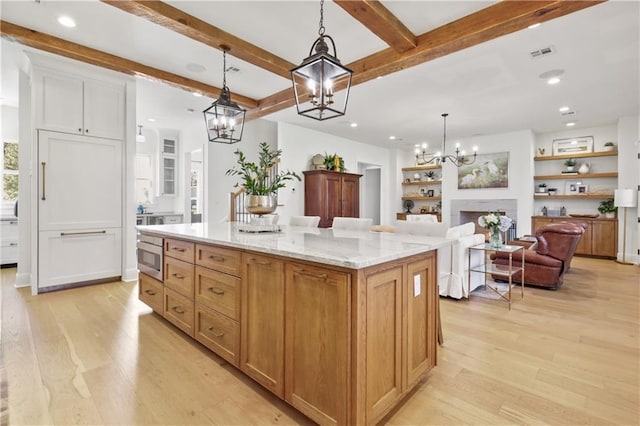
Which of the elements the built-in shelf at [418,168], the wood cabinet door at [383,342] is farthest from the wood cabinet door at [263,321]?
the built-in shelf at [418,168]

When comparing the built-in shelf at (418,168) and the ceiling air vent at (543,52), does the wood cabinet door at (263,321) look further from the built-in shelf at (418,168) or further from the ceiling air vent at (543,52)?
the built-in shelf at (418,168)

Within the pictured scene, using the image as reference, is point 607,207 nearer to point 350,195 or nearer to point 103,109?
point 350,195

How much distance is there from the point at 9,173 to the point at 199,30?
520 centimetres

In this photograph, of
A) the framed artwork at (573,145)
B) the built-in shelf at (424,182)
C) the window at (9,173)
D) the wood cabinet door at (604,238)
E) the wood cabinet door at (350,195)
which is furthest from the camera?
the built-in shelf at (424,182)

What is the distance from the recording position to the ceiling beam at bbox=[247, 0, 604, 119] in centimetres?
→ 251

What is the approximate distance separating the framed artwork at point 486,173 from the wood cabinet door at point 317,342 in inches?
284

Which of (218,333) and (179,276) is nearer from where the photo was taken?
(218,333)

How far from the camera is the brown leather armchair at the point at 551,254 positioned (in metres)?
3.92

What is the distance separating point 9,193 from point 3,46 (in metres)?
3.30

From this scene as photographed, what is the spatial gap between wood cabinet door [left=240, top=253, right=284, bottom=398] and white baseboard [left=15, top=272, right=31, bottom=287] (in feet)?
13.2

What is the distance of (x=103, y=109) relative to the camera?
409 centimetres

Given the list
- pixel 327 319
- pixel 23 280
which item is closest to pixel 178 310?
pixel 327 319

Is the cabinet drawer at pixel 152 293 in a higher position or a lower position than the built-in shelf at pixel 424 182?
lower

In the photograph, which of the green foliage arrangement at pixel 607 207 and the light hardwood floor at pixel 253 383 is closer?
the light hardwood floor at pixel 253 383
